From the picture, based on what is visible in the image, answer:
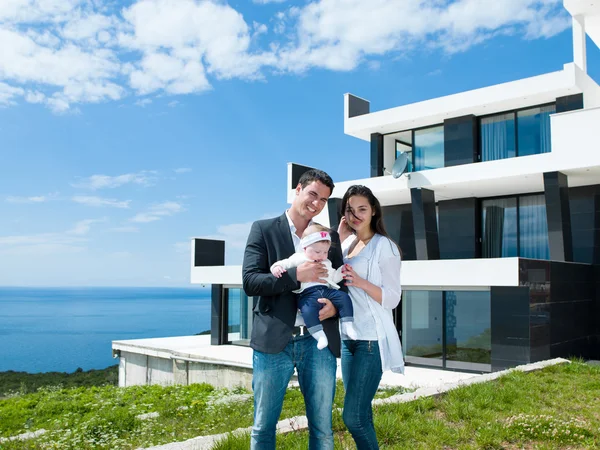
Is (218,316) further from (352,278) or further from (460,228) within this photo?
(352,278)

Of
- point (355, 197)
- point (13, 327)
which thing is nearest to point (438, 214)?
point (355, 197)

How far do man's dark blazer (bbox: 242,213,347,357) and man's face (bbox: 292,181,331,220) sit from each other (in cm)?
13

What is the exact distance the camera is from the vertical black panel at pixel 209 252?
21797 mm

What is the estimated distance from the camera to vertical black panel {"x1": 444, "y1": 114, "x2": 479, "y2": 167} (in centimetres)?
1777

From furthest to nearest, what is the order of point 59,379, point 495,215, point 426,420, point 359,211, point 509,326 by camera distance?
point 59,379, point 495,215, point 509,326, point 426,420, point 359,211

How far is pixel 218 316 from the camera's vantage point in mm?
21172

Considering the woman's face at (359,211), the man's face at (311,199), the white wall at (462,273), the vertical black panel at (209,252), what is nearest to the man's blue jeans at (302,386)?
the man's face at (311,199)

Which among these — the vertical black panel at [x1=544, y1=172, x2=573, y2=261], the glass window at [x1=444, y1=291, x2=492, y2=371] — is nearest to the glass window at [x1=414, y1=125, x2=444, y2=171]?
the vertical black panel at [x1=544, y1=172, x2=573, y2=261]

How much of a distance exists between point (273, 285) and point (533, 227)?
1550 cm

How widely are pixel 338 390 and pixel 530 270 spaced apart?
687 centimetres

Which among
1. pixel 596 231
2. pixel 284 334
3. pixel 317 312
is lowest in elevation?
pixel 284 334

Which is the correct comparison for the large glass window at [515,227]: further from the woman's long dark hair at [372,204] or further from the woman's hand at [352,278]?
the woman's hand at [352,278]

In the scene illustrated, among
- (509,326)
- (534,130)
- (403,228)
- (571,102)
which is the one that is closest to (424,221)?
(403,228)

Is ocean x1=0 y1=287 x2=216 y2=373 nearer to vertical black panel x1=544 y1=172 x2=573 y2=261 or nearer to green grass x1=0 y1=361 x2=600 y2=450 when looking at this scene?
vertical black panel x1=544 y1=172 x2=573 y2=261
